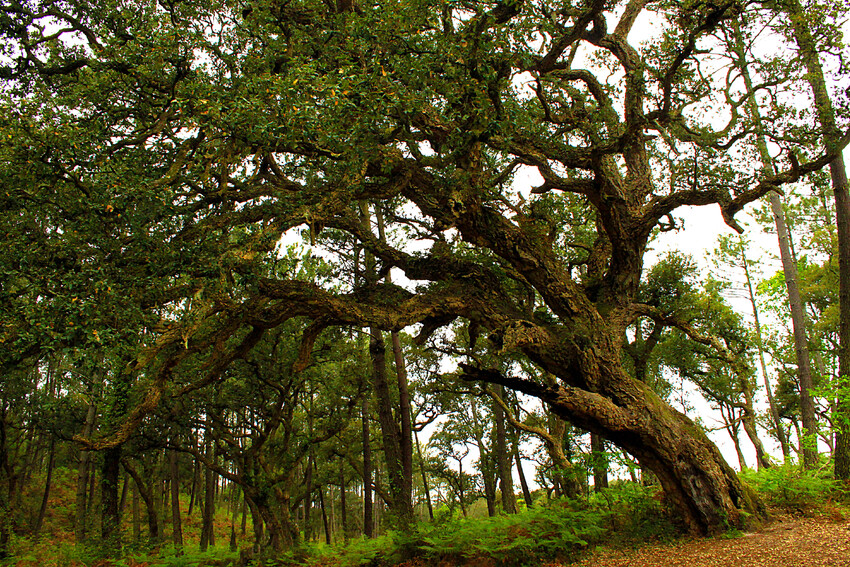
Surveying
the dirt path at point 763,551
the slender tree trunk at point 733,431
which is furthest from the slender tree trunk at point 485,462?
the dirt path at point 763,551

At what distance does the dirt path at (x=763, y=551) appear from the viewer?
5.52 meters

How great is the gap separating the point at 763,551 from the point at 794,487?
2.84 meters

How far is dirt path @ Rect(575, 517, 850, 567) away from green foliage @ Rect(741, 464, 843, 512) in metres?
0.70

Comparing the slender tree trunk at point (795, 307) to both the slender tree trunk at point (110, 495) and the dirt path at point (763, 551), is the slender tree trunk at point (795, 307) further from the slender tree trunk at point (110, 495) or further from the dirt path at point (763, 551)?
the slender tree trunk at point (110, 495)

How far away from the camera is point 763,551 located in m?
5.99

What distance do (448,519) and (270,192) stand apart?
7252 mm

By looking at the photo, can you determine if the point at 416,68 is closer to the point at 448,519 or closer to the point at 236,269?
the point at 236,269

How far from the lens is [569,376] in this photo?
8.57m

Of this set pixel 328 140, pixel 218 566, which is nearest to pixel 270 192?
pixel 328 140

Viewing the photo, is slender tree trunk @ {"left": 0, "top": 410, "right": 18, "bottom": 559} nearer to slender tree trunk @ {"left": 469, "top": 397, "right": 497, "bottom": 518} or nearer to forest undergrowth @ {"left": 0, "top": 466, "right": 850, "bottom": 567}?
forest undergrowth @ {"left": 0, "top": 466, "right": 850, "bottom": 567}

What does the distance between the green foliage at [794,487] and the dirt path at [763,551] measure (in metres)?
0.70

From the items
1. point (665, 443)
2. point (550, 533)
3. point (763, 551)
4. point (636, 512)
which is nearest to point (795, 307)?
point (665, 443)

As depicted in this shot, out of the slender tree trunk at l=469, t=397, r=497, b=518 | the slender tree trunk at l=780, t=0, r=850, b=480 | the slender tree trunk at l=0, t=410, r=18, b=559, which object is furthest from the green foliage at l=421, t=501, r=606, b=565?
the slender tree trunk at l=469, t=397, r=497, b=518

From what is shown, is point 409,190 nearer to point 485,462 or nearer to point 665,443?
point 665,443
